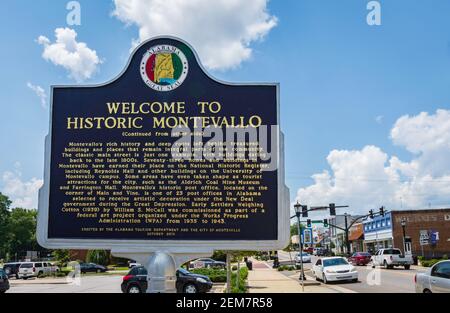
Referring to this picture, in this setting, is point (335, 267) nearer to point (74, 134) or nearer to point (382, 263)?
point (382, 263)

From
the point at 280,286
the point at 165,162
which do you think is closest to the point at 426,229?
the point at 280,286

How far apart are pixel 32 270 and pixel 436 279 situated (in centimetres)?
3581

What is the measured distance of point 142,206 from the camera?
20.7ft

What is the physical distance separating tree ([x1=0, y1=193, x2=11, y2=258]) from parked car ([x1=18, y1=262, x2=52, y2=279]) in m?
41.9

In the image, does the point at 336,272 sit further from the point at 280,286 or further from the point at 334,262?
the point at 280,286

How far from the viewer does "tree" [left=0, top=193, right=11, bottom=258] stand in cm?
7675

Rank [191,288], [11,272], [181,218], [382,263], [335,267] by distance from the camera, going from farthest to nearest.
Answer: [11,272]
[382,263]
[335,267]
[191,288]
[181,218]

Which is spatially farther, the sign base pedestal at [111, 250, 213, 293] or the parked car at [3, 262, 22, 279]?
the parked car at [3, 262, 22, 279]

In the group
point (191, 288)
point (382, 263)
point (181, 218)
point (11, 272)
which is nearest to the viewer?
point (181, 218)

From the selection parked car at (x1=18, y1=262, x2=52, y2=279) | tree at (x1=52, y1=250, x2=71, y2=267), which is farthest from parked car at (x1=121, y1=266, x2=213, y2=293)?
tree at (x1=52, y1=250, x2=71, y2=267)

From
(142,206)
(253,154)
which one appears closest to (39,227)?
(142,206)

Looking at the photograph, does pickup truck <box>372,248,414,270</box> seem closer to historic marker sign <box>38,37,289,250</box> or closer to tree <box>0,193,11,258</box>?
historic marker sign <box>38,37,289,250</box>

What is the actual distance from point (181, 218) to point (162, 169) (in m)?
0.75

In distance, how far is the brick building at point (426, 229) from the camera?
5159 cm
